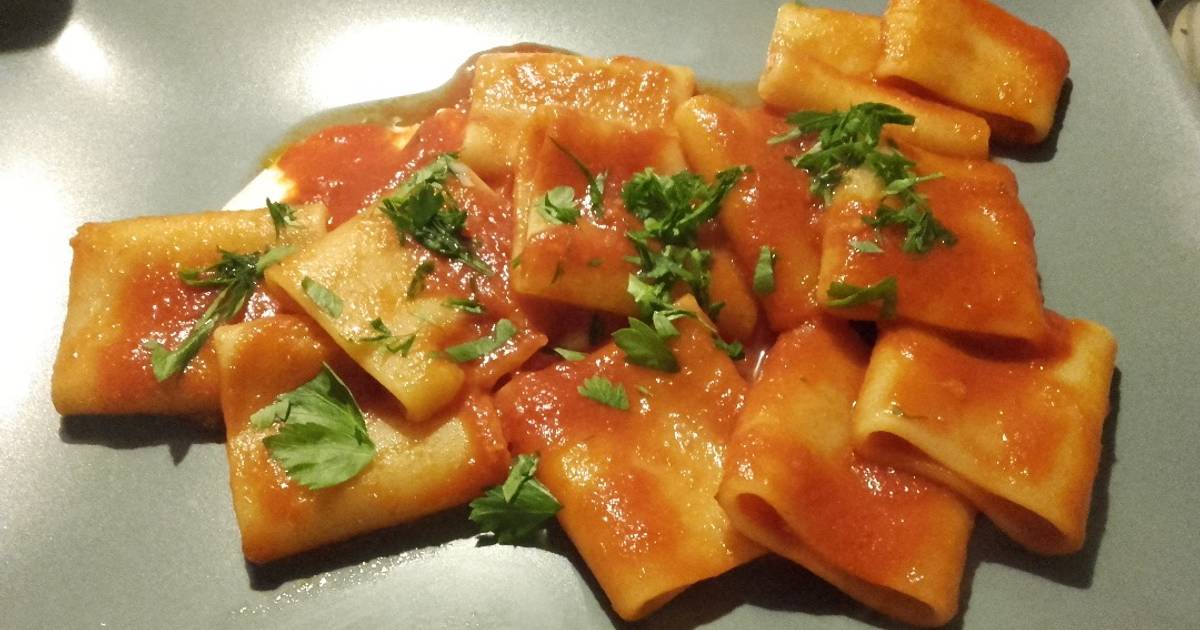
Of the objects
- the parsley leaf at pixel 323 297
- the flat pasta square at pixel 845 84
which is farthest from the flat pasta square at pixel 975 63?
the parsley leaf at pixel 323 297

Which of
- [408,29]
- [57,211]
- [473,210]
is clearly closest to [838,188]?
[473,210]

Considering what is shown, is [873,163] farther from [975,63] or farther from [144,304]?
[144,304]

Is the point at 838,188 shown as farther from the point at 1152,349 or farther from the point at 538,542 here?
the point at 538,542

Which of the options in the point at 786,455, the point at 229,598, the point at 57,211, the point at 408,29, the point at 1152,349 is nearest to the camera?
the point at 786,455

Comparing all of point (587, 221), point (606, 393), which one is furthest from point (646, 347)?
point (587, 221)

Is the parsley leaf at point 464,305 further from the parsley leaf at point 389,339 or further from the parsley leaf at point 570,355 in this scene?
the parsley leaf at point 570,355

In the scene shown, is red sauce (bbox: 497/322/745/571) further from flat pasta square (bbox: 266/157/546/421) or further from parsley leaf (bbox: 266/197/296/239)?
parsley leaf (bbox: 266/197/296/239)

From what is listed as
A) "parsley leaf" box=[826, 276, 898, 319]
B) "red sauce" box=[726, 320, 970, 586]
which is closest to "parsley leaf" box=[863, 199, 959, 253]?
"parsley leaf" box=[826, 276, 898, 319]

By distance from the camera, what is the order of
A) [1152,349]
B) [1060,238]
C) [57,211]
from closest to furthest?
1. [1152,349]
2. [1060,238]
3. [57,211]
